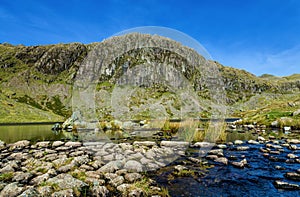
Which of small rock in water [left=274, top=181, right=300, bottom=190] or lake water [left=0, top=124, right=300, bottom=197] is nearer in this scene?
lake water [left=0, top=124, right=300, bottom=197]

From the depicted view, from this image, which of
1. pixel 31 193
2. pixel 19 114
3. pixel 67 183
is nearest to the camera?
pixel 31 193

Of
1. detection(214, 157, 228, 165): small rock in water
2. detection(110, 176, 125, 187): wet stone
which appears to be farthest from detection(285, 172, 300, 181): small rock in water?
detection(110, 176, 125, 187): wet stone

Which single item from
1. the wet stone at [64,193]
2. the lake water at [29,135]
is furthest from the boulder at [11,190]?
the lake water at [29,135]

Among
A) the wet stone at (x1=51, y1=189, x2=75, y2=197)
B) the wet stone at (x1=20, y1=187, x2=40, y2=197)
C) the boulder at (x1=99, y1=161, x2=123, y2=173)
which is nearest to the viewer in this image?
the wet stone at (x1=20, y1=187, x2=40, y2=197)

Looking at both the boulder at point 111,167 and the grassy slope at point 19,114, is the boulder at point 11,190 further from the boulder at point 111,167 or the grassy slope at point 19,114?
the grassy slope at point 19,114

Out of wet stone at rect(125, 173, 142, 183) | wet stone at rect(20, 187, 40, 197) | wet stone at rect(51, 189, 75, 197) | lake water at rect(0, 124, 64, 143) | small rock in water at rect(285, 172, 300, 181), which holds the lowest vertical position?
lake water at rect(0, 124, 64, 143)

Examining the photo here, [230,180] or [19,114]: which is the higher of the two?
[19,114]

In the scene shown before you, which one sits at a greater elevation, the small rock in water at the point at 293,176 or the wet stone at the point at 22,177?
the wet stone at the point at 22,177

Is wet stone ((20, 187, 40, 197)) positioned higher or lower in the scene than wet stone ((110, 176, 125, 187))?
higher

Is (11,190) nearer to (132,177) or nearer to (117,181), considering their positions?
(117,181)

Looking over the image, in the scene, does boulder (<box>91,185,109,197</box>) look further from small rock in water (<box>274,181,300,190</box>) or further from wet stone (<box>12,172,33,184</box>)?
small rock in water (<box>274,181,300,190</box>)

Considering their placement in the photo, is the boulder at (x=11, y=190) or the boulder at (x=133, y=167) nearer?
the boulder at (x=11, y=190)

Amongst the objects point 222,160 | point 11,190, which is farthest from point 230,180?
point 11,190

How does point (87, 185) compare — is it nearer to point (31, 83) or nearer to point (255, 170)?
point (255, 170)
